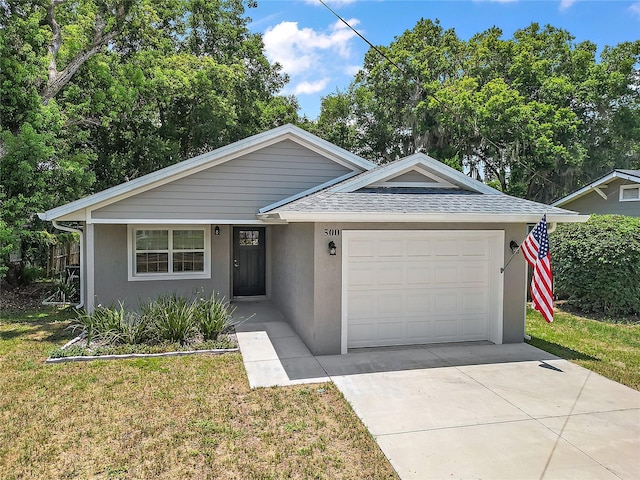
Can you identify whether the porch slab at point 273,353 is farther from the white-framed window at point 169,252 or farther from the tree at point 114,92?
the tree at point 114,92

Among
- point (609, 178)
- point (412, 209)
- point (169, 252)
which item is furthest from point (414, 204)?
point (609, 178)

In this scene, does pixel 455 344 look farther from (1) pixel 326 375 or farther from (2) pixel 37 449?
(2) pixel 37 449

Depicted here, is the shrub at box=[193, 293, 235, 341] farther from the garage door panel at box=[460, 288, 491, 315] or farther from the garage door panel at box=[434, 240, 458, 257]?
the garage door panel at box=[460, 288, 491, 315]

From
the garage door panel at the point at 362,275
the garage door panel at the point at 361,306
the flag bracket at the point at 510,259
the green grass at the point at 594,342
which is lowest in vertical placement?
the green grass at the point at 594,342

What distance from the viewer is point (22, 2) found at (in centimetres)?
1266

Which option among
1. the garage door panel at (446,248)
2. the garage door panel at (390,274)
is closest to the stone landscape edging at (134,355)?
the garage door panel at (390,274)

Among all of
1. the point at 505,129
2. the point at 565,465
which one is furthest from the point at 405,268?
the point at 505,129

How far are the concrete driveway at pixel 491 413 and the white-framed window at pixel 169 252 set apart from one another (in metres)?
4.97

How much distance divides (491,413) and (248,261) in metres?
8.70

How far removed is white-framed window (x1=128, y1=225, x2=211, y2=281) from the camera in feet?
32.2

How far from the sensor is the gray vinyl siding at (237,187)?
8992 millimetres

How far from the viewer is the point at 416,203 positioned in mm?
7332

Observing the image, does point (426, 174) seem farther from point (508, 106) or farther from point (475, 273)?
point (508, 106)

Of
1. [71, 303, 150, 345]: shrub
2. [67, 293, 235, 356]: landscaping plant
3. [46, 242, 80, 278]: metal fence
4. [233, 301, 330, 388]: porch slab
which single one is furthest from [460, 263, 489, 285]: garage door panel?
[46, 242, 80, 278]: metal fence
